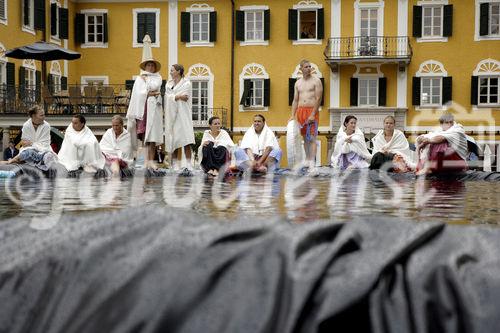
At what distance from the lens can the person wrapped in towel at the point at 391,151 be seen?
36.0 ft

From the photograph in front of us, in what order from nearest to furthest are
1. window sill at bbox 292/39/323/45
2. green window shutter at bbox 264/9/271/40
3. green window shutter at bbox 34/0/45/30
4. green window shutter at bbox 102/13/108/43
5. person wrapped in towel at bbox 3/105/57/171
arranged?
1. person wrapped in towel at bbox 3/105/57/171
2. green window shutter at bbox 34/0/45/30
3. window sill at bbox 292/39/323/45
4. green window shutter at bbox 264/9/271/40
5. green window shutter at bbox 102/13/108/43

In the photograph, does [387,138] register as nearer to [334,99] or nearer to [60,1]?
[334,99]

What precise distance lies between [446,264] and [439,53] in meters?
30.6

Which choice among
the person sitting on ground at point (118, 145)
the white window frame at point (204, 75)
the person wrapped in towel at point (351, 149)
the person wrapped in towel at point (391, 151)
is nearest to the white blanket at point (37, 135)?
the person sitting on ground at point (118, 145)

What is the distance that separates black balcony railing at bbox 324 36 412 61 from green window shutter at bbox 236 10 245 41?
364 centimetres

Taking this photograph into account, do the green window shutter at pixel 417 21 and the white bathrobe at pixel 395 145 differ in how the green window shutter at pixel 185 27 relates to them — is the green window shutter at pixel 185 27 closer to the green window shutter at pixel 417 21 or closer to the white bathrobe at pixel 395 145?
the green window shutter at pixel 417 21

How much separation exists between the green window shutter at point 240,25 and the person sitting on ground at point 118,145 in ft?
70.2

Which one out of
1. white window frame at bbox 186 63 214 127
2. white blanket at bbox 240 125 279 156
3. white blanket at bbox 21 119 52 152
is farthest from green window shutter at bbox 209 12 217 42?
white blanket at bbox 21 119 52 152

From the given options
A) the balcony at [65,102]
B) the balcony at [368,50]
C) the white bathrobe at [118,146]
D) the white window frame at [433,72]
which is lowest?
the white bathrobe at [118,146]

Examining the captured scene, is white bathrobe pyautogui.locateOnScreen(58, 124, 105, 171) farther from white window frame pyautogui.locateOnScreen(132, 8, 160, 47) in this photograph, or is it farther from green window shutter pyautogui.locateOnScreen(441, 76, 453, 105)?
green window shutter pyautogui.locateOnScreen(441, 76, 453, 105)

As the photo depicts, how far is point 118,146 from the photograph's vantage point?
11008 millimetres

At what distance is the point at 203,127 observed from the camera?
3067 centimetres

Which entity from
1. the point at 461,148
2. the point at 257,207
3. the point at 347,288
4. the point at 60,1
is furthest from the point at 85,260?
the point at 60,1

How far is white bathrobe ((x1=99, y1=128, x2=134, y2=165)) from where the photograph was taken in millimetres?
10906
